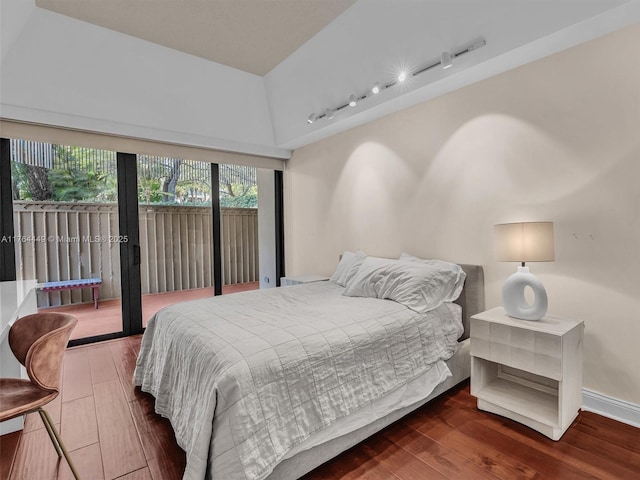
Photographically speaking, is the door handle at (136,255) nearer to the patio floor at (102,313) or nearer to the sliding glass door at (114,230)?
the sliding glass door at (114,230)

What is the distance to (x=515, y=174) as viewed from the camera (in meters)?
2.42

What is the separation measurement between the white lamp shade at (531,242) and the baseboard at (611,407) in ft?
3.17

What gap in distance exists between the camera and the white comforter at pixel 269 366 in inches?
53.8

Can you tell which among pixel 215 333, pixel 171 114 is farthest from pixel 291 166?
pixel 215 333

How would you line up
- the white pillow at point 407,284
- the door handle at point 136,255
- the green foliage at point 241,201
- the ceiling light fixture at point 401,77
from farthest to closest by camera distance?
1. the green foliage at point 241,201
2. the door handle at point 136,255
3. the white pillow at point 407,284
4. the ceiling light fixture at point 401,77

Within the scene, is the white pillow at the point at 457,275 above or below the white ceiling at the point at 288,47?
below

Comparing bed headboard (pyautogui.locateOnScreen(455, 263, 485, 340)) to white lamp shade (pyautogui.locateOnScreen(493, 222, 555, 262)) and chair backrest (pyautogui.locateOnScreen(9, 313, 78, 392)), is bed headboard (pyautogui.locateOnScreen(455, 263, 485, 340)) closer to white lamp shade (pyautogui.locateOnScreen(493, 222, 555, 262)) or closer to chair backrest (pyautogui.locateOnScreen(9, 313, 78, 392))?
white lamp shade (pyautogui.locateOnScreen(493, 222, 555, 262))

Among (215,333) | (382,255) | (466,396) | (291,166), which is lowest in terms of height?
(466,396)

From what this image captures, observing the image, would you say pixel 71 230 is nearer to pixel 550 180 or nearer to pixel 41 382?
pixel 41 382

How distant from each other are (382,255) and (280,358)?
7.08 ft

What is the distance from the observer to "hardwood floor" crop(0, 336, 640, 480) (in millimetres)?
1605

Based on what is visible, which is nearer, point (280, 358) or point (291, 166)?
point (280, 358)

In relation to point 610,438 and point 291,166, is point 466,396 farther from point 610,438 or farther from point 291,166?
point 291,166

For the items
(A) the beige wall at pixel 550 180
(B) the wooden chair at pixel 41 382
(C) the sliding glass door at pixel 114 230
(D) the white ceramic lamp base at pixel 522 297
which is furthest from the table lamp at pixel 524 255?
(C) the sliding glass door at pixel 114 230
